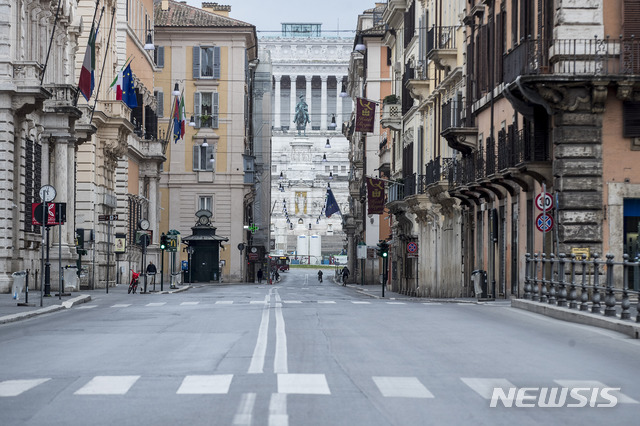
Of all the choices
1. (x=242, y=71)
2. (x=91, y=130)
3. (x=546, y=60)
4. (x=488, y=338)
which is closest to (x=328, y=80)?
(x=242, y=71)

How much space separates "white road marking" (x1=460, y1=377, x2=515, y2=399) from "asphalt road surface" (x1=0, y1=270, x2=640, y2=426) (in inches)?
0.4

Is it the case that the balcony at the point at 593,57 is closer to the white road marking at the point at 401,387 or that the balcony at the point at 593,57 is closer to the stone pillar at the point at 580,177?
the stone pillar at the point at 580,177

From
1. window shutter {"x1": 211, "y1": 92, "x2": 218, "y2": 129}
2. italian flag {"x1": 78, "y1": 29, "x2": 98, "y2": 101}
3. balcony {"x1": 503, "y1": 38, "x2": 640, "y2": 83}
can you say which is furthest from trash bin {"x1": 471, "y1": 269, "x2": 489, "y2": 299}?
window shutter {"x1": 211, "y1": 92, "x2": 218, "y2": 129}

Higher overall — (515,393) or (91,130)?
(91,130)

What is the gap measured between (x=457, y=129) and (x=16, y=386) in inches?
1254

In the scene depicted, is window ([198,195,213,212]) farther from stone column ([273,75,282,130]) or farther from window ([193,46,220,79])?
stone column ([273,75,282,130])

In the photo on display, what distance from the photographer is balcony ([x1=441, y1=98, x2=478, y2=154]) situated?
4253 cm

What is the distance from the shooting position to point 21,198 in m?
41.9

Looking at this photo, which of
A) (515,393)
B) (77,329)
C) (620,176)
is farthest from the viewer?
(620,176)

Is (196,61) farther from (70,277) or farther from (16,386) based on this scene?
(16,386)

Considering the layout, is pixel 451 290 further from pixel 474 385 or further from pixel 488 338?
pixel 474 385

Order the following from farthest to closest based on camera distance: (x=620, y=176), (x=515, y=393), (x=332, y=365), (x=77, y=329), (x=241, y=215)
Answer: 1. (x=241, y=215)
2. (x=620, y=176)
3. (x=77, y=329)
4. (x=332, y=365)
5. (x=515, y=393)

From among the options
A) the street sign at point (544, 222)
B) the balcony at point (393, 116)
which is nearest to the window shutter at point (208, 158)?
the balcony at point (393, 116)

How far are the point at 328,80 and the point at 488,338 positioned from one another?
175554mm
